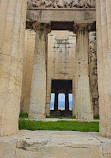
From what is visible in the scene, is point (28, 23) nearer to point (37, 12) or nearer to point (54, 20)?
point (37, 12)

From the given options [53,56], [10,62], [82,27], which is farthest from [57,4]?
[10,62]

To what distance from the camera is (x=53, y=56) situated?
636 inches

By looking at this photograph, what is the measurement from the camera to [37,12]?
1137 centimetres

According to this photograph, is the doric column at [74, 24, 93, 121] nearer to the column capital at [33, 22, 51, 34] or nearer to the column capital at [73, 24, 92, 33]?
the column capital at [73, 24, 92, 33]

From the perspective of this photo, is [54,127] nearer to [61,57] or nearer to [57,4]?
[57,4]

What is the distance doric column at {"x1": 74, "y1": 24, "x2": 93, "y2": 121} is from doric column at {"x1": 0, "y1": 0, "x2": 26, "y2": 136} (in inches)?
266

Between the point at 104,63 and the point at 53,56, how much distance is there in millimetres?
12687

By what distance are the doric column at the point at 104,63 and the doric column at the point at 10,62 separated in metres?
2.17

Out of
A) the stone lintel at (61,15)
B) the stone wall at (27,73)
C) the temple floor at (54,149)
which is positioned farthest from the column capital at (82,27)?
the temple floor at (54,149)

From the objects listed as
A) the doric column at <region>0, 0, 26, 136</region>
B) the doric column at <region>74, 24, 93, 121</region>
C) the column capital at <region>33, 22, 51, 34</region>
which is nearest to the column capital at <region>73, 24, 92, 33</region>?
the doric column at <region>74, 24, 93, 121</region>

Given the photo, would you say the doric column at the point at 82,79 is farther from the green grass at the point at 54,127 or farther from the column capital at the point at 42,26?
the green grass at the point at 54,127

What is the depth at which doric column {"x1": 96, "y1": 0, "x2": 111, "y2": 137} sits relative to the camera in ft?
11.4

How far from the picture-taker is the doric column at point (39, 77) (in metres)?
10.1

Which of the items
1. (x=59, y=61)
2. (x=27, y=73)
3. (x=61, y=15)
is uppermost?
(x=61, y=15)
